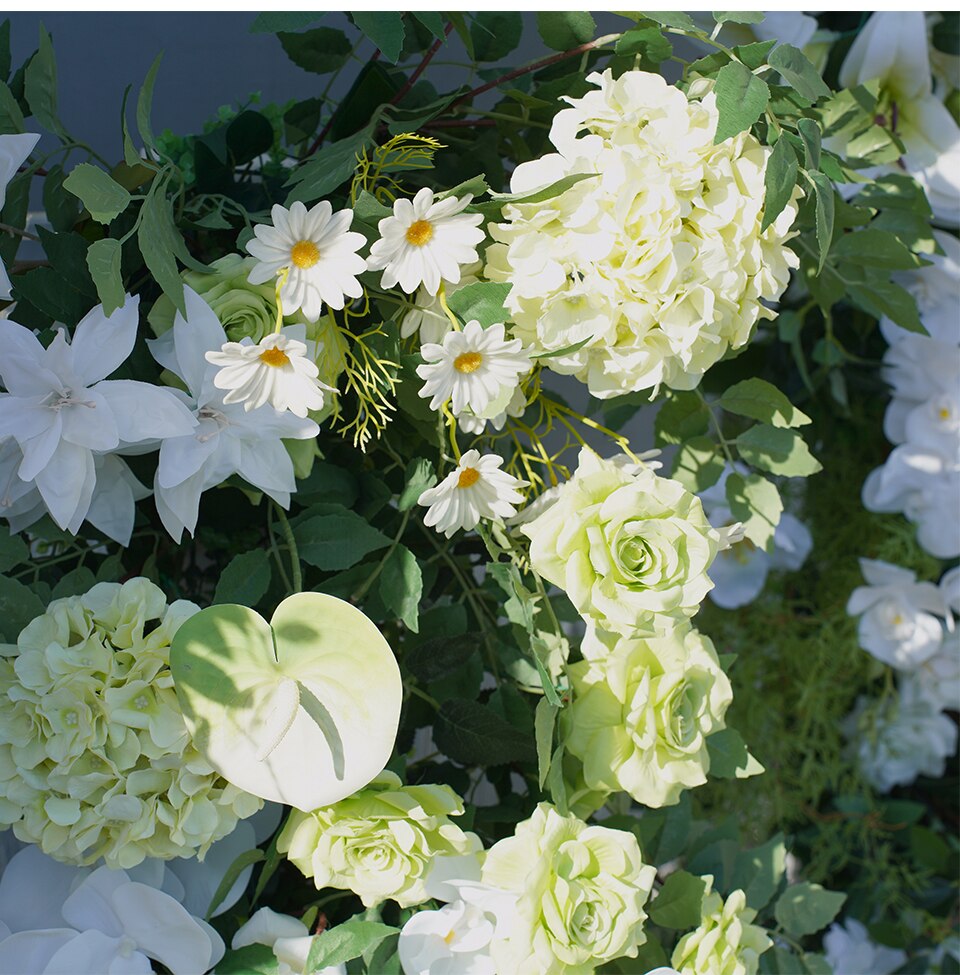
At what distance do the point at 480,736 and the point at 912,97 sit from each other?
636 mm

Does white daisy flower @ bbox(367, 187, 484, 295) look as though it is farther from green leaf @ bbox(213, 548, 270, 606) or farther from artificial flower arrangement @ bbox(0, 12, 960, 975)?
green leaf @ bbox(213, 548, 270, 606)

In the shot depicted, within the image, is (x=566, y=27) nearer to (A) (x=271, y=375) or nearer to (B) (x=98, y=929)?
(A) (x=271, y=375)

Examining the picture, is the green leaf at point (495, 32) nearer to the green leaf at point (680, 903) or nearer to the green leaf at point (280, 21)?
the green leaf at point (280, 21)

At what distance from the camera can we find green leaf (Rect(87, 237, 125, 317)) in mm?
430

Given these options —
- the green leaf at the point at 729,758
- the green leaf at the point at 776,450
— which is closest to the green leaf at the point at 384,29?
the green leaf at the point at 776,450

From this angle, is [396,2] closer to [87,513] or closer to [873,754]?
[87,513]

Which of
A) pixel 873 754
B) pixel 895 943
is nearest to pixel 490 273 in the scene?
pixel 873 754

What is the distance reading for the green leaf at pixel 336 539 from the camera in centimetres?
53

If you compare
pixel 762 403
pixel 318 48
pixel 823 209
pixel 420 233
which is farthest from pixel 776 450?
pixel 318 48

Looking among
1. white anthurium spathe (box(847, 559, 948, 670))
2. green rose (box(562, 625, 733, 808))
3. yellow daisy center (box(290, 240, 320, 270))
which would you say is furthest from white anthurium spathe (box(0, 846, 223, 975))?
white anthurium spathe (box(847, 559, 948, 670))

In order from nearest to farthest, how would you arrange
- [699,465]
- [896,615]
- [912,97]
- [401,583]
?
[401,583], [699,465], [912,97], [896,615]

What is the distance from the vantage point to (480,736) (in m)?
0.58

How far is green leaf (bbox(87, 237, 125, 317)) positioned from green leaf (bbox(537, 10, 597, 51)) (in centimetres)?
27

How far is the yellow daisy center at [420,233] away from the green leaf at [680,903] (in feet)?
1.37
